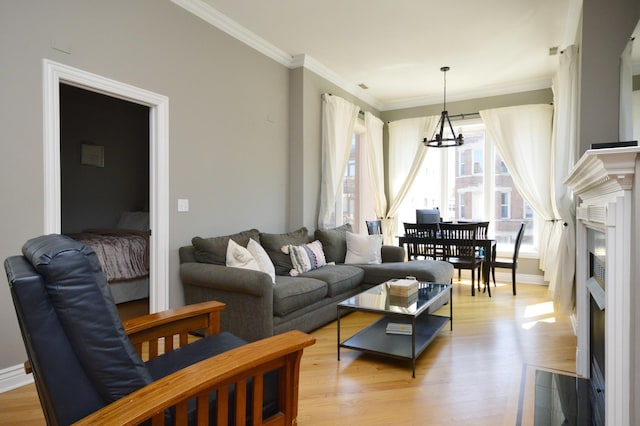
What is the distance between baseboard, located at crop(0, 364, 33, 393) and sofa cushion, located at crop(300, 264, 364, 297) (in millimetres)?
2255

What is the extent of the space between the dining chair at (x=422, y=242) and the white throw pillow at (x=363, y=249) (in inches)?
26.5

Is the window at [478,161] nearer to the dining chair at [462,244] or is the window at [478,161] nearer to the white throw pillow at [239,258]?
the dining chair at [462,244]

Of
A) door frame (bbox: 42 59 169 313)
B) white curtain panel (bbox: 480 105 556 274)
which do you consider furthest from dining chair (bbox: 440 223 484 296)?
door frame (bbox: 42 59 169 313)

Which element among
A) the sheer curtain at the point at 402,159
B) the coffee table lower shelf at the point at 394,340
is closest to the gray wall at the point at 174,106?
the coffee table lower shelf at the point at 394,340

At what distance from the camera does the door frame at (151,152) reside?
2.40 m

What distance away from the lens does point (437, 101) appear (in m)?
6.23

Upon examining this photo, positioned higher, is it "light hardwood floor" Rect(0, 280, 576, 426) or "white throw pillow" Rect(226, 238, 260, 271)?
"white throw pillow" Rect(226, 238, 260, 271)

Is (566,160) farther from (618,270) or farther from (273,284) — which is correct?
(273,284)

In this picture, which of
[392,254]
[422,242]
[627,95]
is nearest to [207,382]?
[627,95]

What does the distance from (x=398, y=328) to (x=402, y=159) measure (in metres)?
4.00

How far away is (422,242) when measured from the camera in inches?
194

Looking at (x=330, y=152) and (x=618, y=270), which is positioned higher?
(x=330, y=152)

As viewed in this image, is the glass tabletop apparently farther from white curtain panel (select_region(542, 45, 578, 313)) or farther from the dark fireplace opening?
white curtain panel (select_region(542, 45, 578, 313))

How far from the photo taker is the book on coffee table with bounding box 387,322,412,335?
2961 millimetres
